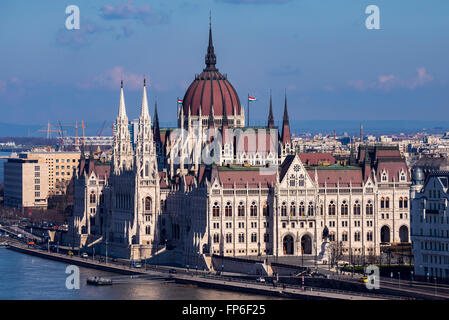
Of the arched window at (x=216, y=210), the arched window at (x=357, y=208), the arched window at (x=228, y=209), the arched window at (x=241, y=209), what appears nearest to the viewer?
the arched window at (x=216, y=210)

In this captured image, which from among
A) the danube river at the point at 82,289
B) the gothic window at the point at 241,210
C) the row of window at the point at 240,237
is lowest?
the danube river at the point at 82,289

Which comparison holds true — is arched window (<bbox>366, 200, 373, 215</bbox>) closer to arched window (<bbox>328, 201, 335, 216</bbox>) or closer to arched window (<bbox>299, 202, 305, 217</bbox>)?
arched window (<bbox>328, 201, 335, 216</bbox>)

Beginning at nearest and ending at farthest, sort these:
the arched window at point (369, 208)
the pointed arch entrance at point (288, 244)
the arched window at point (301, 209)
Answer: the pointed arch entrance at point (288, 244)
the arched window at point (301, 209)
the arched window at point (369, 208)

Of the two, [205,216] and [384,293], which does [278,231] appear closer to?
[205,216]

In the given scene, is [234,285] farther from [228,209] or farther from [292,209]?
[292,209]

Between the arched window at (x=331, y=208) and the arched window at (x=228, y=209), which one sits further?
the arched window at (x=331, y=208)

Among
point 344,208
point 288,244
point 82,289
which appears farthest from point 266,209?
point 82,289

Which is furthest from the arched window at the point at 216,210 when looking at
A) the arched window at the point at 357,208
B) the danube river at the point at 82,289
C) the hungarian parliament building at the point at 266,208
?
the arched window at the point at 357,208

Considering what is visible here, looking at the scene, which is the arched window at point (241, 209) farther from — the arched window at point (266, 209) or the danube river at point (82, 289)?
the danube river at point (82, 289)
